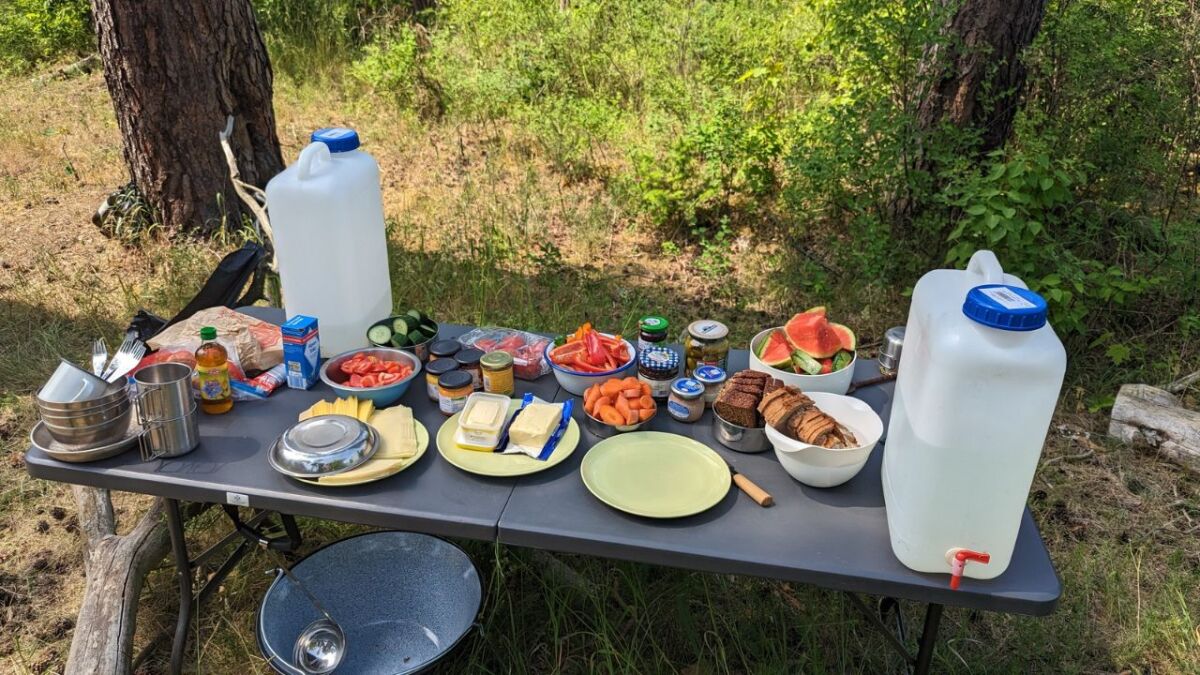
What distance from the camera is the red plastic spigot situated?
66.5 inches

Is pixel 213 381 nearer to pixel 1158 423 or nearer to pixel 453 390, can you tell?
pixel 453 390

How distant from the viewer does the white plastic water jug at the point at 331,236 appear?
2.46m

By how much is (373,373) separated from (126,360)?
67 centimetres

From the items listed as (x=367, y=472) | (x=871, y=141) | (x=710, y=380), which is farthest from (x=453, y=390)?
(x=871, y=141)

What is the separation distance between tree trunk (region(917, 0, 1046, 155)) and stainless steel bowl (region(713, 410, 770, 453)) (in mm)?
2778

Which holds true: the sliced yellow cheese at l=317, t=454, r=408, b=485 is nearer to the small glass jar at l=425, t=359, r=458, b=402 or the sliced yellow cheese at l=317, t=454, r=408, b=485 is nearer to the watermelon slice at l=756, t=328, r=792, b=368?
the small glass jar at l=425, t=359, r=458, b=402

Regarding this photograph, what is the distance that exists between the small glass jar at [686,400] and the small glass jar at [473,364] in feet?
1.76

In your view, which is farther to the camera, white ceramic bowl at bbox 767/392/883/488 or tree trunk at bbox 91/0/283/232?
tree trunk at bbox 91/0/283/232

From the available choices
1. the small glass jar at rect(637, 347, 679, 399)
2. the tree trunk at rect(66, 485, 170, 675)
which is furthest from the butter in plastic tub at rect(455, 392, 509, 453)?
the tree trunk at rect(66, 485, 170, 675)

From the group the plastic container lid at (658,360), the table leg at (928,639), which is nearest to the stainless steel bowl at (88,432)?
the plastic container lid at (658,360)

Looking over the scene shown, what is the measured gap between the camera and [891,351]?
246 cm

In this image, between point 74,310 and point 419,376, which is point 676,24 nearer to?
point 74,310

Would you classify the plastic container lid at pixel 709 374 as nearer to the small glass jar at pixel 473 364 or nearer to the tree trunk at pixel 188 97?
the small glass jar at pixel 473 364

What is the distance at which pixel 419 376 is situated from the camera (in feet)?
8.37
